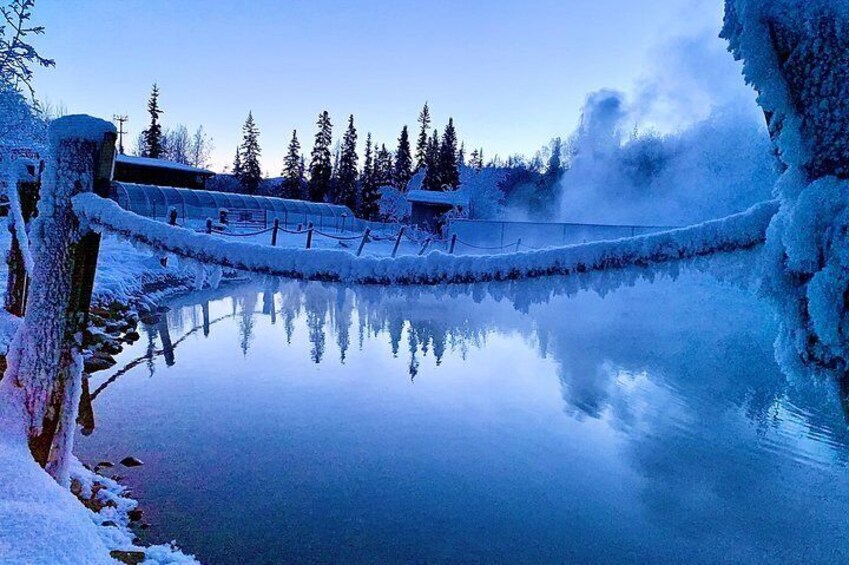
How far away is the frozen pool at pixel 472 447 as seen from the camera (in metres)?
4.62

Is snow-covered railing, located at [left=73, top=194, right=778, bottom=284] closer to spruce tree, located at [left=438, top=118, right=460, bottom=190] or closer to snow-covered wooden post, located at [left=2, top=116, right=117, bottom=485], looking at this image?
snow-covered wooden post, located at [left=2, top=116, right=117, bottom=485]

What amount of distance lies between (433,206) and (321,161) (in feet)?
79.5

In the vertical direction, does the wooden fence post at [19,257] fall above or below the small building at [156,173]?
below

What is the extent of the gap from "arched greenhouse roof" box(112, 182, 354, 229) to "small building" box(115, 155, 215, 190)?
595cm

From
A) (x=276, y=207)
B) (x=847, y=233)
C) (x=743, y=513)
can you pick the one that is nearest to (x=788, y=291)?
(x=847, y=233)

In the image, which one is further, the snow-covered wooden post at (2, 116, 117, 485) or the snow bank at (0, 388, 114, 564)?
the snow-covered wooden post at (2, 116, 117, 485)

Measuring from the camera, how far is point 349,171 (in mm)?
57719

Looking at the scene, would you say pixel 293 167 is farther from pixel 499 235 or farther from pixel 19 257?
pixel 19 257

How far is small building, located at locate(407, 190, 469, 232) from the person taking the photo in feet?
127

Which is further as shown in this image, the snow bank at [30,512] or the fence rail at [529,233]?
the fence rail at [529,233]

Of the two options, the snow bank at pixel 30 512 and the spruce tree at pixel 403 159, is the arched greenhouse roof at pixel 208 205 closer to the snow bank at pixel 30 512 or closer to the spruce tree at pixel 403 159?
the spruce tree at pixel 403 159

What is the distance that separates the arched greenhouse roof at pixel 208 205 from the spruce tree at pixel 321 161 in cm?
1315

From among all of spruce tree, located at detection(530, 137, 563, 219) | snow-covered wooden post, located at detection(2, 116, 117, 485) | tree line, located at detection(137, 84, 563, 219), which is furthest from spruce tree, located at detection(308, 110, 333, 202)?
snow-covered wooden post, located at detection(2, 116, 117, 485)

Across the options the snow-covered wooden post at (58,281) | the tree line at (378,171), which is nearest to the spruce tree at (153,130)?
the tree line at (378,171)
